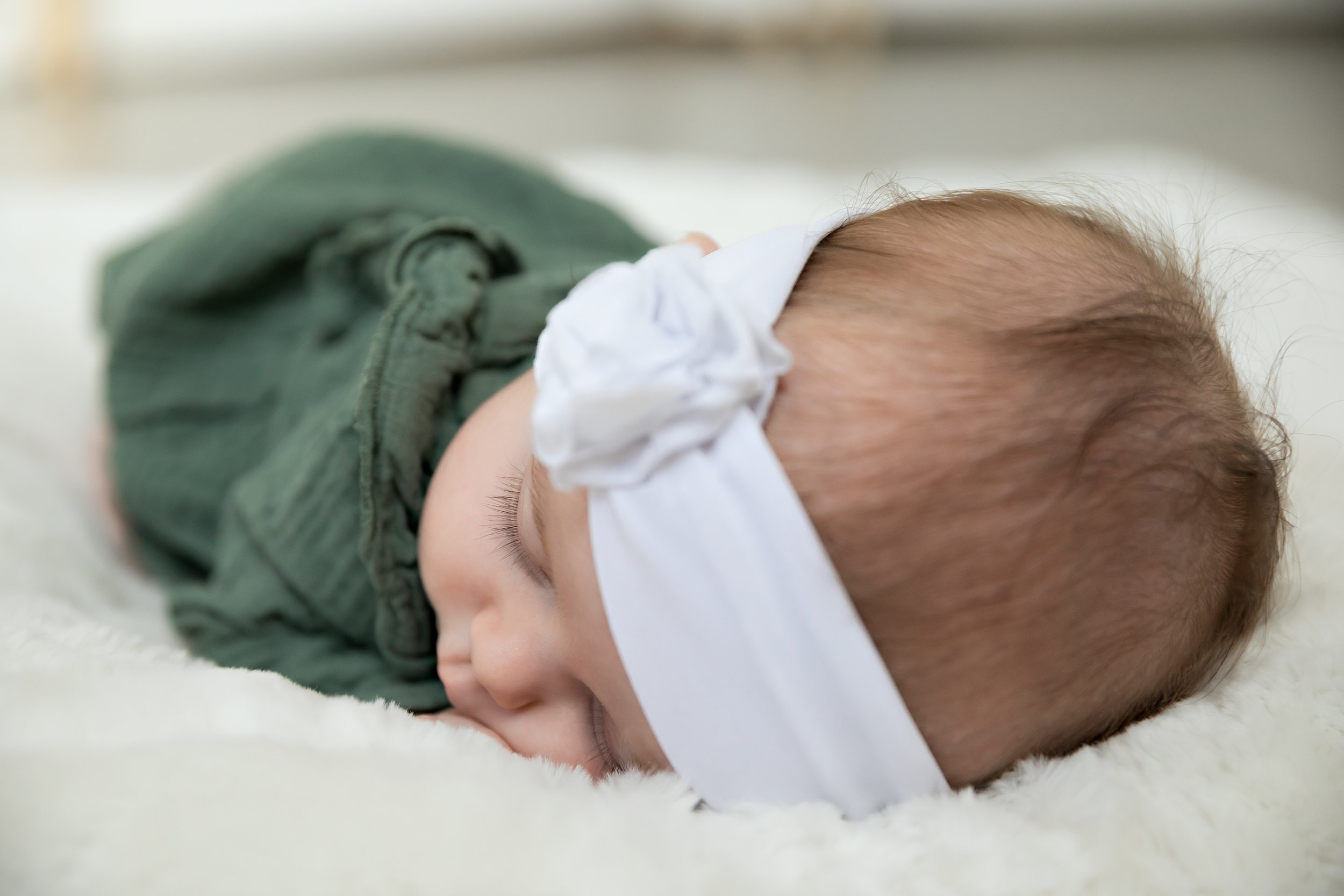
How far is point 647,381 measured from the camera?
634 millimetres

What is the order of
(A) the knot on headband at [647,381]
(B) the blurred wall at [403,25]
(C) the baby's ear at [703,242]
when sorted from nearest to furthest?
(A) the knot on headband at [647,381]
(C) the baby's ear at [703,242]
(B) the blurred wall at [403,25]

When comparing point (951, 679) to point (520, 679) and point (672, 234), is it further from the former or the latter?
point (672, 234)

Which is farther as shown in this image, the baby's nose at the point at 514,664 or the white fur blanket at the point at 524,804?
the baby's nose at the point at 514,664

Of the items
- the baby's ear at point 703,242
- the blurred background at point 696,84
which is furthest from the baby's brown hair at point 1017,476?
the blurred background at point 696,84

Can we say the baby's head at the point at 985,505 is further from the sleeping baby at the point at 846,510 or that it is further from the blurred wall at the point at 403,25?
the blurred wall at the point at 403,25

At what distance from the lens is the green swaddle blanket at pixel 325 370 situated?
0.90m

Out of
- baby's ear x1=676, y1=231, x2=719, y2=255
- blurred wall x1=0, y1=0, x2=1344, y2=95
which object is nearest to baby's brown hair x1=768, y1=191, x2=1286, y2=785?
baby's ear x1=676, y1=231, x2=719, y2=255

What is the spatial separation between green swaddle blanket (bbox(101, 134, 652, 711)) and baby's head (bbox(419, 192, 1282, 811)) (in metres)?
0.16

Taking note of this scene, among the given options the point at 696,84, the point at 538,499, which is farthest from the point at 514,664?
the point at 696,84

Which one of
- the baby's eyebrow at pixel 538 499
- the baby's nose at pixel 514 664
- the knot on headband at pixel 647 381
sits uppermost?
the knot on headband at pixel 647 381

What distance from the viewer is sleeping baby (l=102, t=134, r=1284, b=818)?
626mm

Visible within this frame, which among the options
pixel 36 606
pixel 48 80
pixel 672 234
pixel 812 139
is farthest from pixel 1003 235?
pixel 48 80

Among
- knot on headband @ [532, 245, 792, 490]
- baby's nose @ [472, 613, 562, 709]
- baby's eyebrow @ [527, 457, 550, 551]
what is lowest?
baby's nose @ [472, 613, 562, 709]

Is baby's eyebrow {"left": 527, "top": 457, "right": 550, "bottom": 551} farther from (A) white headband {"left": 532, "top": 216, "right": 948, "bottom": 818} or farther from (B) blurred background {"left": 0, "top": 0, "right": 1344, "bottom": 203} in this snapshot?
(B) blurred background {"left": 0, "top": 0, "right": 1344, "bottom": 203}
